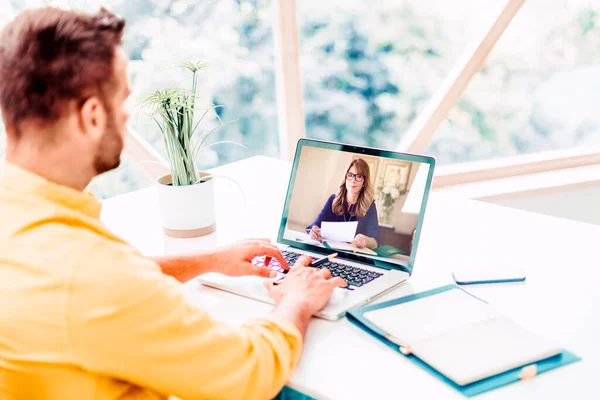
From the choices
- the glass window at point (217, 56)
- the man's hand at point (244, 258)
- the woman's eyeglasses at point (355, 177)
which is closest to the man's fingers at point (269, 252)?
the man's hand at point (244, 258)

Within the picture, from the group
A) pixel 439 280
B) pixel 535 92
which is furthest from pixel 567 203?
pixel 439 280

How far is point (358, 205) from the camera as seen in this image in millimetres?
1304

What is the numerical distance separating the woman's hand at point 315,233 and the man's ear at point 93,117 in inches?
23.7

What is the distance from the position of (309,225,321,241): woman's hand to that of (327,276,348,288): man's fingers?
0.59 feet

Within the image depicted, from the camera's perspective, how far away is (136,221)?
1.63 metres

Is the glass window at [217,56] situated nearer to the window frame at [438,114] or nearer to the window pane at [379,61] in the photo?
the window frame at [438,114]

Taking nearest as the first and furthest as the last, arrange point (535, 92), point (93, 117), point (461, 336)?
1. point (93, 117)
2. point (461, 336)
3. point (535, 92)

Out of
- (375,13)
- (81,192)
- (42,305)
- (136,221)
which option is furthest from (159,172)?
(42,305)

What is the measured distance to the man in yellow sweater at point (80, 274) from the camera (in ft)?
2.42

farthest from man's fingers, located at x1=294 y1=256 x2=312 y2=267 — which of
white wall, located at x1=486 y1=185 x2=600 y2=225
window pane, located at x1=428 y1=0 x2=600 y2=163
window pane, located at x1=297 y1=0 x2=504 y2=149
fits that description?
window pane, located at x1=428 y1=0 x2=600 y2=163

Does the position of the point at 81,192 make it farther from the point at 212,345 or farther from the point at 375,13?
the point at 375,13

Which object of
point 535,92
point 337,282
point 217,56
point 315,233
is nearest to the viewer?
point 337,282

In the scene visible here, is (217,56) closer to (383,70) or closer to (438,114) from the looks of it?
(383,70)

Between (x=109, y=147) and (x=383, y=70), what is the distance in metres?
2.37
